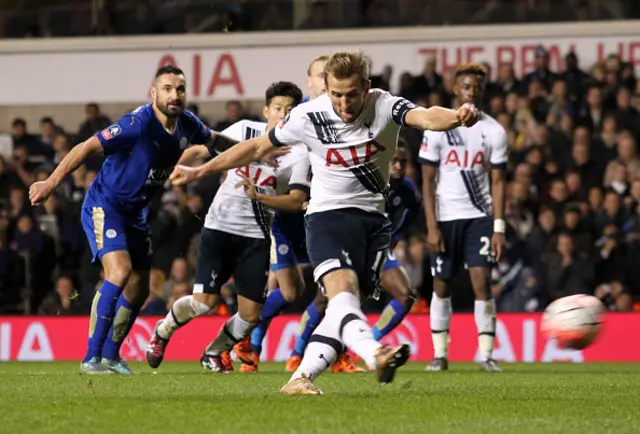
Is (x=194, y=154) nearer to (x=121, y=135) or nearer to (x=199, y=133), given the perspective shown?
(x=199, y=133)

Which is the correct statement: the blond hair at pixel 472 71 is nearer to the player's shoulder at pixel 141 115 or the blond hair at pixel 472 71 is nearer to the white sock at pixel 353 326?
the player's shoulder at pixel 141 115

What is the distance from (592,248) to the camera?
15.3m

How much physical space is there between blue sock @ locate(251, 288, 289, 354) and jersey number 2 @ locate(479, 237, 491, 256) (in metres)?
1.74

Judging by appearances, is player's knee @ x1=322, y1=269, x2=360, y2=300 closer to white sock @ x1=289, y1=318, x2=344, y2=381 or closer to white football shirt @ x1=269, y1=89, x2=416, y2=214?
white sock @ x1=289, y1=318, x2=344, y2=381

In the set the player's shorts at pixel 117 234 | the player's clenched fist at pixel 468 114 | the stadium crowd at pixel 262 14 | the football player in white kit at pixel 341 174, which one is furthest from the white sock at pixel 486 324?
the stadium crowd at pixel 262 14

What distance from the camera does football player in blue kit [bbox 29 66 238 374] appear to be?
999 centimetres

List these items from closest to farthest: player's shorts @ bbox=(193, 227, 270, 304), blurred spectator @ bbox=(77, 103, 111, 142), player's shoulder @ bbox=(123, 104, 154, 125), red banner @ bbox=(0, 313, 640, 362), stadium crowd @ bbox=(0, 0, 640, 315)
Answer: player's shoulder @ bbox=(123, 104, 154, 125)
player's shorts @ bbox=(193, 227, 270, 304)
red banner @ bbox=(0, 313, 640, 362)
stadium crowd @ bbox=(0, 0, 640, 315)
blurred spectator @ bbox=(77, 103, 111, 142)

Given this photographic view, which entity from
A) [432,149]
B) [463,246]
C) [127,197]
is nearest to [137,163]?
[127,197]

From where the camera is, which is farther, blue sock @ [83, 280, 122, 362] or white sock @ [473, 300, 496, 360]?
white sock @ [473, 300, 496, 360]

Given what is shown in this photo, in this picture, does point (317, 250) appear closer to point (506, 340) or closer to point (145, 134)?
point (145, 134)

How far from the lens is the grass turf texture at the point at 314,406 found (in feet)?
19.2

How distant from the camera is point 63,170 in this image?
9.55m

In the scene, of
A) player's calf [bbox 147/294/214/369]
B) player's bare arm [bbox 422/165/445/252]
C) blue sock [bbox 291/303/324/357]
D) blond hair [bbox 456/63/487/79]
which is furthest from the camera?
blue sock [bbox 291/303/324/357]

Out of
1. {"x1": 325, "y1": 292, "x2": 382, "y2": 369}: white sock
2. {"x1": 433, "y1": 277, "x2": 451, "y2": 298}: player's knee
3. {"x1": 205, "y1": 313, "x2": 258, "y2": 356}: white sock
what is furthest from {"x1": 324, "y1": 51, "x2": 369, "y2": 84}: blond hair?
{"x1": 433, "y1": 277, "x2": 451, "y2": 298}: player's knee
